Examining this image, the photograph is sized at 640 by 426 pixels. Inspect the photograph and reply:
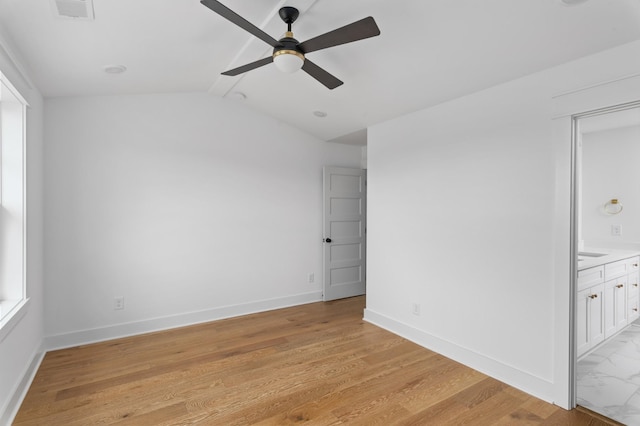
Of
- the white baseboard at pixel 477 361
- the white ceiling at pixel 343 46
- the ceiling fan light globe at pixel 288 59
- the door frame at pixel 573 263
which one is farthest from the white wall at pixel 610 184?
the ceiling fan light globe at pixel 288 59

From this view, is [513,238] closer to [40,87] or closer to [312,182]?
[312,182]

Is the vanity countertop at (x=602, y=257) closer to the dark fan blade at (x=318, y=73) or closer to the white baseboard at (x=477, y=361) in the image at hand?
the white baseboard at (x=477, y=361)

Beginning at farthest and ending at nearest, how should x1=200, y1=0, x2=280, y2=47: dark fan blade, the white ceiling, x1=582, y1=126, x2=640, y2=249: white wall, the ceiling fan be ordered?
x1=582, y1=126, x2=640, y2=249: white wall < the white ceiling < the ceiling fan < x1=200, y1=0, x2=280, y2=47: dark fan blade

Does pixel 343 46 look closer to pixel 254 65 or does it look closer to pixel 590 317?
pixel 254 65

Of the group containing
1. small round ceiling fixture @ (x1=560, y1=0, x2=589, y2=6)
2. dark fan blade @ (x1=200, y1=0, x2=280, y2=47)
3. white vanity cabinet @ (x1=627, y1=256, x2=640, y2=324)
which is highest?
small round ceiling fixture @ (x1=560, y1=0, x2=589, y2=6)

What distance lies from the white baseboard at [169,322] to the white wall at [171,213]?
0.01 metres

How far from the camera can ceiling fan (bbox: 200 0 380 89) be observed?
168cm

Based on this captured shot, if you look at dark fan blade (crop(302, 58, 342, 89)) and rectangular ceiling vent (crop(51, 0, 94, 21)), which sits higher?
rectangular ceiling vent (crop(51, 0, 94, 21))

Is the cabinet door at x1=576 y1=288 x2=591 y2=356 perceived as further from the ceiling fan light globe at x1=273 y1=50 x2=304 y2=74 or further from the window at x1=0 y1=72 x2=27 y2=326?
the window at x1=0 y1=72 x2=27 y2=326

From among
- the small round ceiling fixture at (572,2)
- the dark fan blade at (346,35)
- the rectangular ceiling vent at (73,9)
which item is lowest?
the dark fan blade at (346,35)

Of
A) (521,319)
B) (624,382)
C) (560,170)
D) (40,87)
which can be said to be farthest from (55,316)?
(624,382)

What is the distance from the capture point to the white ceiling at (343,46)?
1.97 metres

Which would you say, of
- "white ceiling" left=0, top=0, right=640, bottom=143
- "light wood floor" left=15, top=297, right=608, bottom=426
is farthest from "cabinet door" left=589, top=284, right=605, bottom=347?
"white ceiling" left=0, top=0, right=640, bottom=143

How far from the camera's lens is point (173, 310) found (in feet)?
12.7
